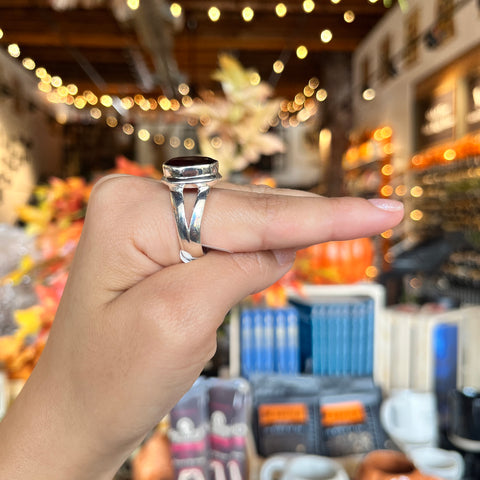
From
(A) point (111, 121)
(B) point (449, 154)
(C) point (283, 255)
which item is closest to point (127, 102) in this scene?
(A) point (111, 121)

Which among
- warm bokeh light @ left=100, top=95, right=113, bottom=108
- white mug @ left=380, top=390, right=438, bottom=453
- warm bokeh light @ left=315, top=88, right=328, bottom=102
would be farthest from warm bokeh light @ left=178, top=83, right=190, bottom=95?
white mug @ left=380, top=390, right=438, bottom=453

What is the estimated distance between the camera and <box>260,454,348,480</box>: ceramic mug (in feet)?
2.92

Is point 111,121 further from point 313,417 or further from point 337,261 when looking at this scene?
point 313,417

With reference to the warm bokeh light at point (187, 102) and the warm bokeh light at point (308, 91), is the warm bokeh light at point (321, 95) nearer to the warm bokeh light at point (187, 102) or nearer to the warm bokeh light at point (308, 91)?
the warm bokeh light at point (308, 91)

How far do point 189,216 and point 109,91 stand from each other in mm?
8318

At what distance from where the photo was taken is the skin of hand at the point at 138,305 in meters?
0.32

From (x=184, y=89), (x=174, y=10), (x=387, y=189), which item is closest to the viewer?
(x=174, y=10)

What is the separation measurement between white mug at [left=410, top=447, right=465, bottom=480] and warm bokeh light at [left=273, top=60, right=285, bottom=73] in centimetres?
559

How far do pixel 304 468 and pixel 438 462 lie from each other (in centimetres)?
31

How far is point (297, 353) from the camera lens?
123cm

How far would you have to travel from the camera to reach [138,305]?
1.05ft

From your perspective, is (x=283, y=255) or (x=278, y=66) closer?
(x=283, y=255)

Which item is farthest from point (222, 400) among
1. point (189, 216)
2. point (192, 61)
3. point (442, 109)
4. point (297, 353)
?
point (192, 61)

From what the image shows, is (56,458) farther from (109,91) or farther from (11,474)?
(109,91)
